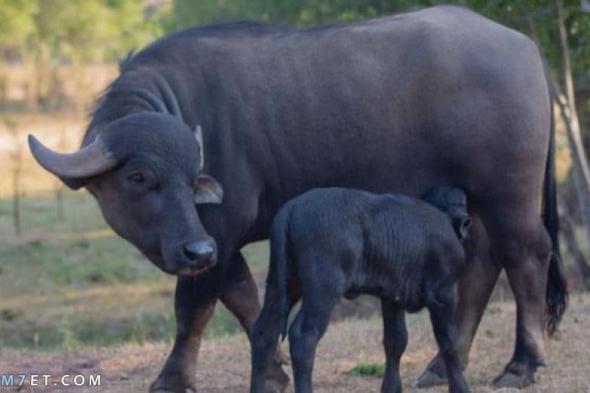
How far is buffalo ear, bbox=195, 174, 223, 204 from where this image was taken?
655 cm

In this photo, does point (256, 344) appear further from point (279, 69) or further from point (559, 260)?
point (559, 260)

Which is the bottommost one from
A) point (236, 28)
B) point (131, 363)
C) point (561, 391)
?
point (131, 363)

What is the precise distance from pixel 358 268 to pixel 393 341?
0.54m

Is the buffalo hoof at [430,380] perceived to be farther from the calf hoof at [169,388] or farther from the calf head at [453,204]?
the calf hoof at [169,388]

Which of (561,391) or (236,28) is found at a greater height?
(236,28)

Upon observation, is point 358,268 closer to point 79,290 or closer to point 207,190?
point 207,190

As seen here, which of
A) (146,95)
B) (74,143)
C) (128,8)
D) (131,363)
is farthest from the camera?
(128,8)

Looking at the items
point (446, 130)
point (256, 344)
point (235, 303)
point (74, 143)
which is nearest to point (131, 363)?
point (235, 303)

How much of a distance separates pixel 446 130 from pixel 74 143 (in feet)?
71.2

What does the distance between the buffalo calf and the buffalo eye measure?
70 cm

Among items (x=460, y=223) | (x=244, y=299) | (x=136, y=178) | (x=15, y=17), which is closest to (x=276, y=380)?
(x=244, y=299)

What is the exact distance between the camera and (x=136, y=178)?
647 centimetres

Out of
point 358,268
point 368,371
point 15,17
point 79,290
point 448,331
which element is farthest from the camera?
point 15,17

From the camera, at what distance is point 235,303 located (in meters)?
7.34
